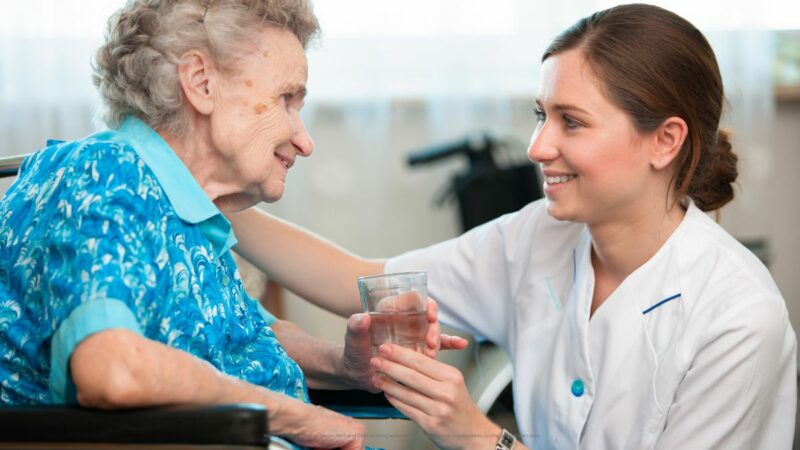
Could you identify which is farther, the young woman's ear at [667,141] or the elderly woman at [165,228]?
the young woman's ear at [667,141]

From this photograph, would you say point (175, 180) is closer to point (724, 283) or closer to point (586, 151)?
point (586, 151)

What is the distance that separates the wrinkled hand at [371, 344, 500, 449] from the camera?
4.49ft

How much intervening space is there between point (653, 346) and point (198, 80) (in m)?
0.84

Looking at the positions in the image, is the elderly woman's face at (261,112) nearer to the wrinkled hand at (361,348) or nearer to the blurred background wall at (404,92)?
the wrinkled hand at (361,348)

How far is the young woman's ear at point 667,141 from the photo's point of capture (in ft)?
5.12

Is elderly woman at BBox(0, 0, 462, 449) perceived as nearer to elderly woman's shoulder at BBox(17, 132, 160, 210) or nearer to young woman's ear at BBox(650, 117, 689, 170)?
elderly woman's shoulder at BBox(17, 132, 160, 210)

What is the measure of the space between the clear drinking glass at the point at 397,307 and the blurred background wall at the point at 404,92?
187cm

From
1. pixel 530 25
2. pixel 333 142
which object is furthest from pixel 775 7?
pixel 333 142

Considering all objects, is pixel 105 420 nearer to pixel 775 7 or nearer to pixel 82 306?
pixel 82 306

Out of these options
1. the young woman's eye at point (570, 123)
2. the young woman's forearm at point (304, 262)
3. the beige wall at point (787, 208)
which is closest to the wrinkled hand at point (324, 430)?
the young woman's forearm at point (304, 262)

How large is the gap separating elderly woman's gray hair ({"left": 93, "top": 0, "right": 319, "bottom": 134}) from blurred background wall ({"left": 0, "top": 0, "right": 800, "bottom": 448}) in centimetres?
176

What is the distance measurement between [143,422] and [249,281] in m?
1.13

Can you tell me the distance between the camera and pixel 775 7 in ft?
10.8

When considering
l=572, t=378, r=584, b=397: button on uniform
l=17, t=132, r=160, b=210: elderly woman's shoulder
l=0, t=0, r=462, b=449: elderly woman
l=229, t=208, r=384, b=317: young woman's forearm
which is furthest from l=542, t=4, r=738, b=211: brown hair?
l=17, t=132, r=160, b=210: elderly woman's shoulder
